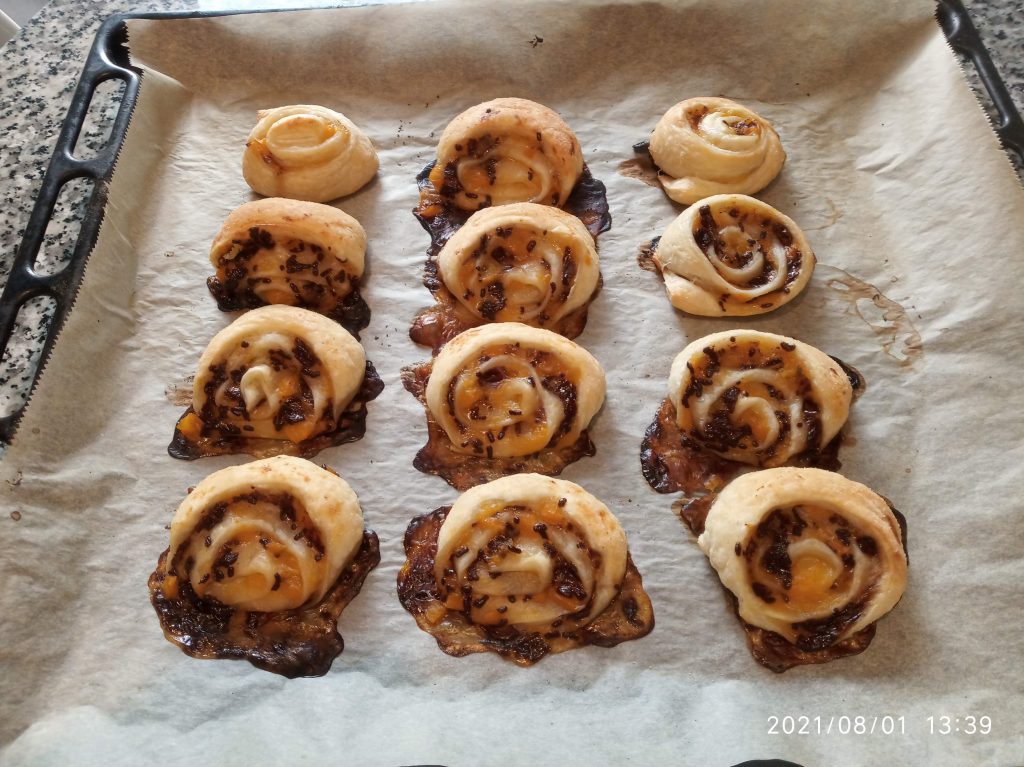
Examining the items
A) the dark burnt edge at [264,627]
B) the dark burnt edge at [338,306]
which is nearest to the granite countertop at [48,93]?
the dark burnt edge at [338,306]

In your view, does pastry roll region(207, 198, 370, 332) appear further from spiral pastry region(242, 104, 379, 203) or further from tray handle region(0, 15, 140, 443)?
tray handle region(0, 15, 140, 443)

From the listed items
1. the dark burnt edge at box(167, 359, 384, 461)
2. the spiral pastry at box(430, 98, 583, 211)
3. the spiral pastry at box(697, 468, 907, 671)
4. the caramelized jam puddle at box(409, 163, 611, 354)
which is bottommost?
the spiral pastry at box(697, 468, 907, 671)

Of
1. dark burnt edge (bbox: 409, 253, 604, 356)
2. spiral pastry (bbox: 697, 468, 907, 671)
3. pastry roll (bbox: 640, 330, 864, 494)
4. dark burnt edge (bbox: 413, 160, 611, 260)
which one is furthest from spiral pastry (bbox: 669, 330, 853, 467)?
dark burnt edge (bbox: 413, 160, 611, 260)

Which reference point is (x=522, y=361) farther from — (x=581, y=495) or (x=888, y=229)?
(x=888, y=229)

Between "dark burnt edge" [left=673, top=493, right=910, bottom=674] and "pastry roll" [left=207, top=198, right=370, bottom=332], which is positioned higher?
"pastry roll" [left=207, top=198, right=370, bottom=332]

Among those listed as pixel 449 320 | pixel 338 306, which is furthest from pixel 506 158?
pixel 338 306

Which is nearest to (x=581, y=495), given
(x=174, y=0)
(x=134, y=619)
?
(x=134, y=619)

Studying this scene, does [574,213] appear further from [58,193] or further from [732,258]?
[58,193]
